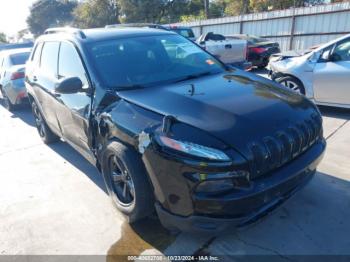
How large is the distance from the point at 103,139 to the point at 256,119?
1452 mm

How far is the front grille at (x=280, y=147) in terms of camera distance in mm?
2279

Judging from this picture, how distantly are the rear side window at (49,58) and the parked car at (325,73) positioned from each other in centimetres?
416

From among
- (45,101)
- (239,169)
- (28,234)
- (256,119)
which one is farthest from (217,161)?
(45,101)

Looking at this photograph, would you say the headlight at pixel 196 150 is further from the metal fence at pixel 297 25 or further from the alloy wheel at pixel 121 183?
the metal fence at pixel 297 25

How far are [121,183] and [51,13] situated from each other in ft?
202

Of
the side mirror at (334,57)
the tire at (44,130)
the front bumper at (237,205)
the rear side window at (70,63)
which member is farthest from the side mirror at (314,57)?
the tire at (44,130)

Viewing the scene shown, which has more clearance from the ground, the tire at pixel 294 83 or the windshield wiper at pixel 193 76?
the windshield wiper at pixel 193 76

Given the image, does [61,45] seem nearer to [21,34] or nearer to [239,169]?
[239,169]

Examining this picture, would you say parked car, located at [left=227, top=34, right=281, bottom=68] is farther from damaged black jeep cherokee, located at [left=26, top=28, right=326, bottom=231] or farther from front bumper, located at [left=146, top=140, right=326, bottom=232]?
front bumper, located at [left=146, top=140, right=326, bottom=232]

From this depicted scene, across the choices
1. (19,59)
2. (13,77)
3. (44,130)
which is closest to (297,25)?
(19,59)

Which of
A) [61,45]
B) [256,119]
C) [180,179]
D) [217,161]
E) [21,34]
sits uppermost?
[61,45]

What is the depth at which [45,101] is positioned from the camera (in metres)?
4.57

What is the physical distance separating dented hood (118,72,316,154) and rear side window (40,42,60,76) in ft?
5.62

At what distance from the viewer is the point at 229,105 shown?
2666mm
